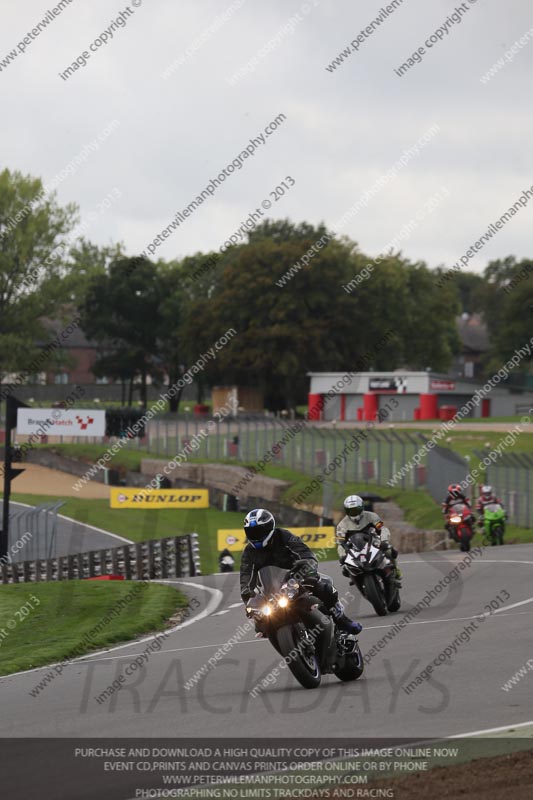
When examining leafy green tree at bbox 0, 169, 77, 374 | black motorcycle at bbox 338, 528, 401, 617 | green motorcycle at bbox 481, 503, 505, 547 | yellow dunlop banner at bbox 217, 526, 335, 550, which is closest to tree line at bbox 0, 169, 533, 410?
leafy green tree at bbox 0, 169, 77, 374

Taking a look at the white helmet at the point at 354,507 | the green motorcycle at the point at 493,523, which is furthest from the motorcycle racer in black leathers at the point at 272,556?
the green motorcycle at the point at 493,523

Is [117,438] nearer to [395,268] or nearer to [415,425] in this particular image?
[415,425]

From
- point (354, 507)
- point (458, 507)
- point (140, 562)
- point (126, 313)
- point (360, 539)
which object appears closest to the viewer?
point (360, 539)

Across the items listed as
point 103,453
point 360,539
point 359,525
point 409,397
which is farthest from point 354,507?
point 409,397

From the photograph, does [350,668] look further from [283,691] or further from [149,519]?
[149,519]

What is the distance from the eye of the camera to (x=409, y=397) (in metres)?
82.0

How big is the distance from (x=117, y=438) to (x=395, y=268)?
38.4 m

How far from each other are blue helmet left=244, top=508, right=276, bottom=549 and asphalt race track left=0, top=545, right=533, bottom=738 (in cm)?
135

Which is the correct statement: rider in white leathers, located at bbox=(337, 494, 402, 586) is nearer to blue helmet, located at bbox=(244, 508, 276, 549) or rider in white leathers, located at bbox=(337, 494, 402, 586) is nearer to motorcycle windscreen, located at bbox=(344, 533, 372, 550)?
motorcycle windscreen, located at bbox=(344, 533, 372, 550)

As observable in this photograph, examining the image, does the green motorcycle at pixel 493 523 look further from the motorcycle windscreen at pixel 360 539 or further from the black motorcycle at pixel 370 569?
the motorcycle windscreen at pixel 360 539

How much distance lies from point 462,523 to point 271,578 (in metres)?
15.4

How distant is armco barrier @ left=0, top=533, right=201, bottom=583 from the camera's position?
27.9 metres

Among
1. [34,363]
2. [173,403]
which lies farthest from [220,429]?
[173,403]

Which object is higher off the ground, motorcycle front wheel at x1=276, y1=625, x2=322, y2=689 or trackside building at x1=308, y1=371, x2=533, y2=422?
trackside building at x1=308, y1=371, x2=533, y2=422
